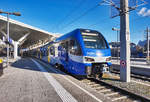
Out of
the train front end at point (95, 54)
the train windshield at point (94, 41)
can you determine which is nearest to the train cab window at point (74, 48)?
the train front end at point (95, 54)

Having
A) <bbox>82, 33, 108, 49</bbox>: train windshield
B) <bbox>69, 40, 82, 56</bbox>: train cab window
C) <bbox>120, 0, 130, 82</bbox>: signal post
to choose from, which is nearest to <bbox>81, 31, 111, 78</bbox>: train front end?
<bbox>82, 33, 108, 49</bbox>: train windshield

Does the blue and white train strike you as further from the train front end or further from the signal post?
the signal post

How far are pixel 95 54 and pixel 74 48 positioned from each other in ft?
4.41

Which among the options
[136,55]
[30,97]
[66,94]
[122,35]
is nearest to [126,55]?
[122,35]

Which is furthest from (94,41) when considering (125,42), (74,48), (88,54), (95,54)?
(125,42)

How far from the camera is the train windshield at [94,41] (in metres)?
6.36

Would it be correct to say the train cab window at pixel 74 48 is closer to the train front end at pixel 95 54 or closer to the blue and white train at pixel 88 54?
the blue and white train at pixel 88 54

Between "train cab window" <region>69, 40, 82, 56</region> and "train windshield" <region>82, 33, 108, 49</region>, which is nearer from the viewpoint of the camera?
"train cab window" <region>69, 40, 82, 56</region>

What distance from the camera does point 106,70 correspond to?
6.17 metres

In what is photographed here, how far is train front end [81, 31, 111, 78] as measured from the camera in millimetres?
5866

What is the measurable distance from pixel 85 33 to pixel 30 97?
4542mm

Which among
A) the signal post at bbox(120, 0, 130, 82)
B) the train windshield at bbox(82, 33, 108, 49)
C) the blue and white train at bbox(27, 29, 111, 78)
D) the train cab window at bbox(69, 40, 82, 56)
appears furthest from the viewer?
the train windshield at bbox(82, 33, 108, 49)

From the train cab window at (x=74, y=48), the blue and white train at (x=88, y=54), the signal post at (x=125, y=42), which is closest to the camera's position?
Answer: the blue and white train at (x=88, y=54)

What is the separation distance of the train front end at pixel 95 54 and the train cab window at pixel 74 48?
352 millimetres
